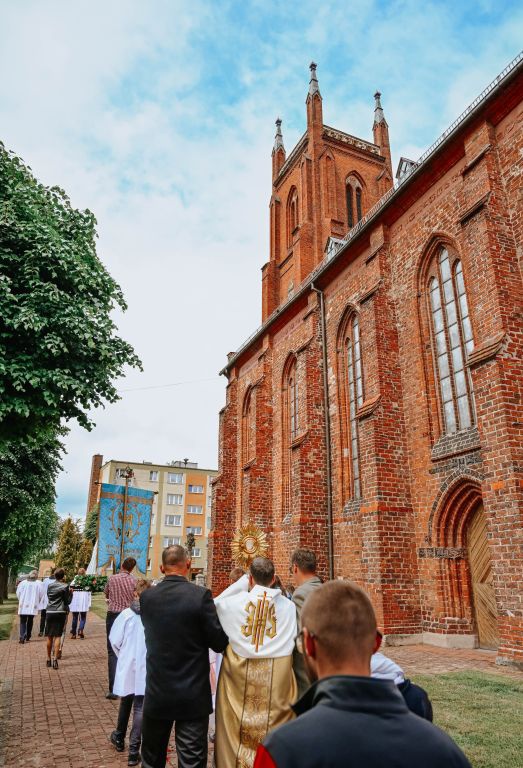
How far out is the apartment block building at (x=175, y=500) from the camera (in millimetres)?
57406

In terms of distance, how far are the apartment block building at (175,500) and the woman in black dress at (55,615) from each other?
46.7 m

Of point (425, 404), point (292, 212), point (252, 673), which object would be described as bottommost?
point (252, 673)

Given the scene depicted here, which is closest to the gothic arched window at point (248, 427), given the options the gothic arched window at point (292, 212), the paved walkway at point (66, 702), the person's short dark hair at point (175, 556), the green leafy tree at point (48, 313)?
the gothic arched window at point (292, 212)

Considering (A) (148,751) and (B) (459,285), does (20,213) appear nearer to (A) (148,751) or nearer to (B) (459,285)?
(A) (148,751)

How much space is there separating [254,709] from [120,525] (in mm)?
12575

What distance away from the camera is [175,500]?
5941 cm

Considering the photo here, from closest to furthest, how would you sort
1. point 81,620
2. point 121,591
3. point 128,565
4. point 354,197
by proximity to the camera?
point 121,591
point 128,565
point 81,620
point 354,197

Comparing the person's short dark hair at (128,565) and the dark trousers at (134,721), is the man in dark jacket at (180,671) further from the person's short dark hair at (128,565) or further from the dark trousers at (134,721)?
the person's short dark hair at (128,565)

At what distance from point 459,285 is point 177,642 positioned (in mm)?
11117

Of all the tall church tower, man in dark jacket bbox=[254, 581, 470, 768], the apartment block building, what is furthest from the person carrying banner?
the apartment block building

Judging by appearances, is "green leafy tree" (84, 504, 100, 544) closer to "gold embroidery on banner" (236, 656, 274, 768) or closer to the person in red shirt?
the person in red shirt

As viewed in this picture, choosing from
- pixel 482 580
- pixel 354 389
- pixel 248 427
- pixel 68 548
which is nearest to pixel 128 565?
pixel 482 580

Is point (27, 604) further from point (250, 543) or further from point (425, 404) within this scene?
point (425, 404)

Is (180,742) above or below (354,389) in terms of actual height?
below
